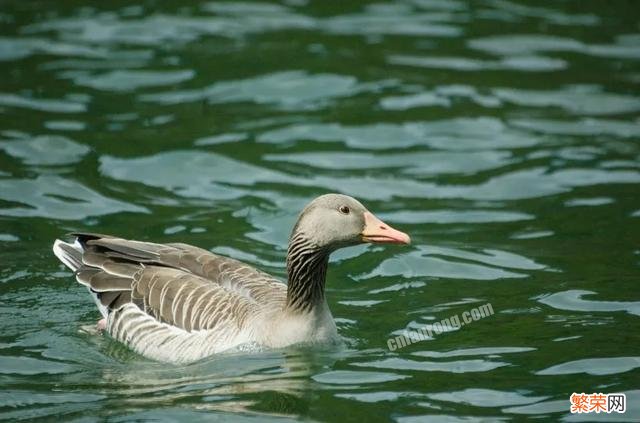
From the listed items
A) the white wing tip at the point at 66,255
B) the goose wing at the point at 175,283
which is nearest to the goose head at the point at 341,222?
the goose wing at the point at 175,283

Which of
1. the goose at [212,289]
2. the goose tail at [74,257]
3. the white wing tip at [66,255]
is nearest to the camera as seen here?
the goose at [212,289]

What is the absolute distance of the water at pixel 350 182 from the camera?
360 inches

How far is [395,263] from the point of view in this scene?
12.2m

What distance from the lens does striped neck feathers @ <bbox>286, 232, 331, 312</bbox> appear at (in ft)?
32.1

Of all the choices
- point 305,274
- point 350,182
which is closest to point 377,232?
point 305,274

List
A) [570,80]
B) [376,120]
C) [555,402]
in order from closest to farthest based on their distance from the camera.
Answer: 1. [555,402]
2. [376,120]
3. [570,80]

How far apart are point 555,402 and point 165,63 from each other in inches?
447

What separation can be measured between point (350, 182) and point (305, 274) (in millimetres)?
4806

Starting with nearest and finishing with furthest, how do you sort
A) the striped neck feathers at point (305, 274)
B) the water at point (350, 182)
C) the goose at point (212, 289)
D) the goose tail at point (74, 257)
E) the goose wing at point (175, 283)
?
the water at point (350, 182) → the goose at point (212, 289) → the striped neck feathers at point (305, 274) → the goose wing at point (175, 283) → the goose tail at point (74, 257)

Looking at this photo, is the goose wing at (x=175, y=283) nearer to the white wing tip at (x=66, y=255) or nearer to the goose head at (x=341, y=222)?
the white wing tip at (x=66, y=255)

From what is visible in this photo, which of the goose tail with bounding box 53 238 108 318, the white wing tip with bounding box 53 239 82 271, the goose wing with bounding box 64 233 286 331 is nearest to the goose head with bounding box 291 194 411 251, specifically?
the goose wing with bounding box 64 233 286 331

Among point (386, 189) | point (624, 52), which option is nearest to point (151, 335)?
point (386, 189)

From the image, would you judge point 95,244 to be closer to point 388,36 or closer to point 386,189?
point 386,189

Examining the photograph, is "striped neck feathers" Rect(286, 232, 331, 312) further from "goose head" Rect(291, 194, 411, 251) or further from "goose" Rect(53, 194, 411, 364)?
"goose head" Rect(291, 194, 411, 251)
